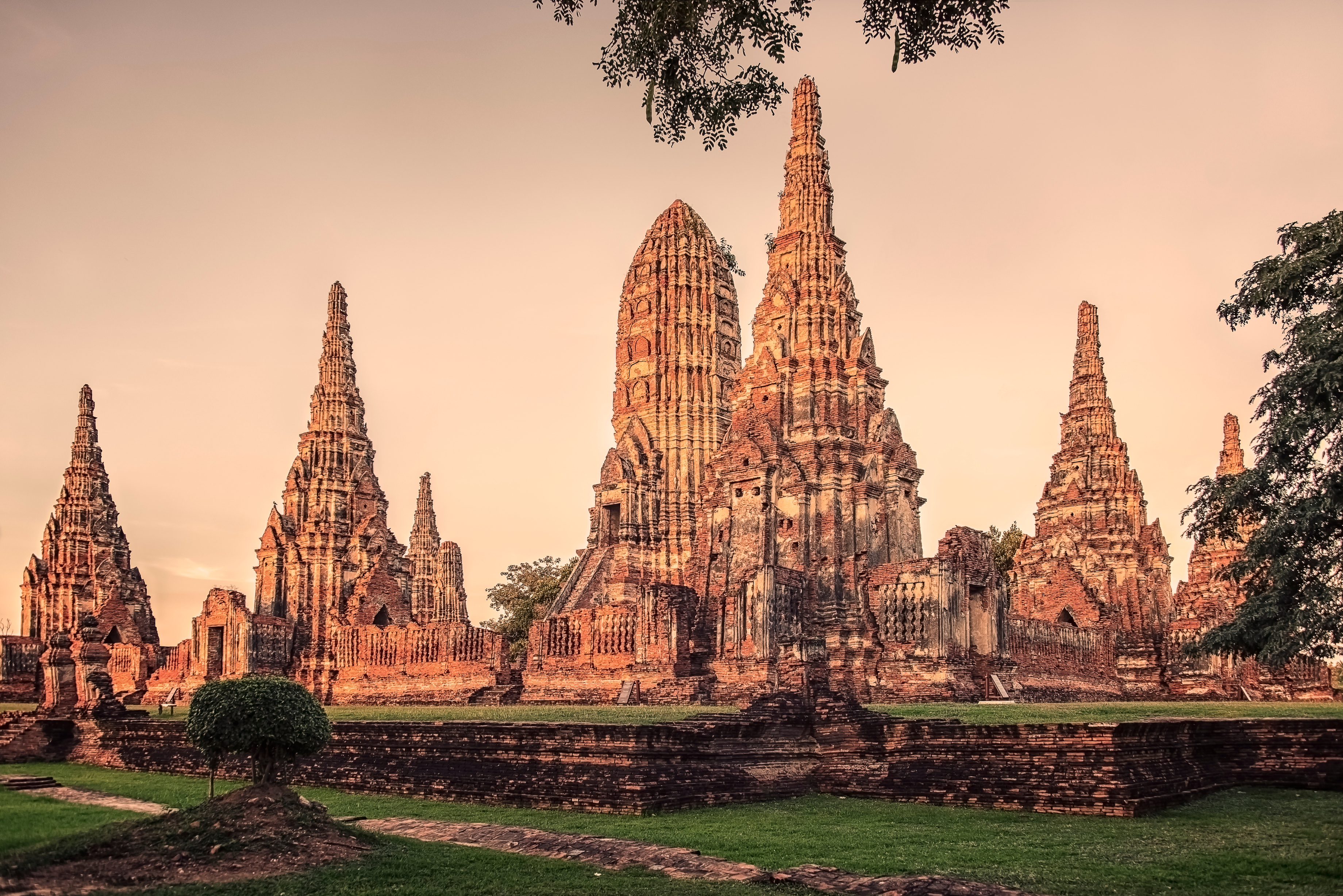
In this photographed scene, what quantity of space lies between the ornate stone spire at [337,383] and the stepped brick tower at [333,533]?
0.09 ft

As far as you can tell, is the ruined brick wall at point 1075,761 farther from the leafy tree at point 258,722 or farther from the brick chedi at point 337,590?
the brick chedi at point 337,590

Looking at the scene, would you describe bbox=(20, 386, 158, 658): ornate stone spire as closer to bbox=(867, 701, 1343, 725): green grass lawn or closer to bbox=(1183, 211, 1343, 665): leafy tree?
bbox=(867, 701, 1343, 725): green grass lawn

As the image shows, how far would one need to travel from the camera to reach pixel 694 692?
2358 cm

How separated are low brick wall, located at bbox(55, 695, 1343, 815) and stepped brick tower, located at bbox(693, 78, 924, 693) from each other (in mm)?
7838

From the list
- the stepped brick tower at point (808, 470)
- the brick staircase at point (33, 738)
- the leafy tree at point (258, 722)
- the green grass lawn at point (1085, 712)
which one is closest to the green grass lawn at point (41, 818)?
the leafy tree at point (258, 722)

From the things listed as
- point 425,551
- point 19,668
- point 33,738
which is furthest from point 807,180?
point 19,668

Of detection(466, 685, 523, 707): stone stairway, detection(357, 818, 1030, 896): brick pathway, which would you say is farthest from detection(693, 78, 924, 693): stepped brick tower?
detection(357, 818, 1030, 896): brick pathway

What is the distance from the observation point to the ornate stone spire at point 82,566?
44.2 meters

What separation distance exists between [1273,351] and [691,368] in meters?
27.7

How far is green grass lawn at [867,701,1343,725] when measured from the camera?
1634cm

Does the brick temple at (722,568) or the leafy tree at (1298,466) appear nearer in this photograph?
the leafy tree at (1298,466)

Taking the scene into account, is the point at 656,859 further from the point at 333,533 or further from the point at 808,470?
the point at 333,533

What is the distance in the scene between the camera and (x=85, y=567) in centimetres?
4488

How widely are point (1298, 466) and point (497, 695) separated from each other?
721 inches
